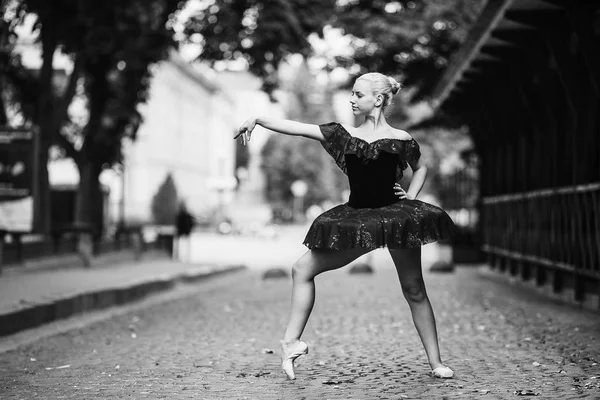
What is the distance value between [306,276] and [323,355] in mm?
1844

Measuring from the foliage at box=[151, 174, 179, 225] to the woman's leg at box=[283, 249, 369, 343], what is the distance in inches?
2228

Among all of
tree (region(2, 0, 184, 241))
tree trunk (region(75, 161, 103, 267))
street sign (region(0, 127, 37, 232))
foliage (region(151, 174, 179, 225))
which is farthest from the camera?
foliage (region(151, 174, 179, 225))

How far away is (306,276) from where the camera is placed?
7340 mm

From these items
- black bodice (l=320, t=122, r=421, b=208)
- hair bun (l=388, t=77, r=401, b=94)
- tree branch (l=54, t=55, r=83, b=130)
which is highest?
tree branch (l=54, t=55, r=83, b=130)

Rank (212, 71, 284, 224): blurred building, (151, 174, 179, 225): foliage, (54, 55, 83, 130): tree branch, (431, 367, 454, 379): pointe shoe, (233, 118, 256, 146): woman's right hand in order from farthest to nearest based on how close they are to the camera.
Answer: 1. (212, 71, 284, 224): blurred building
2. (151, 174, 179, 225): foliage
3. (54, 55, 83, 130): tree branch
4. (431, 367, 454, 379): pointe shoe
5. (233, 118, 256, 146): woman's right hand

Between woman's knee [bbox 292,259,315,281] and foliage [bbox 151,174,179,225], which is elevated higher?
foliage [bbox 151,174,179,225]

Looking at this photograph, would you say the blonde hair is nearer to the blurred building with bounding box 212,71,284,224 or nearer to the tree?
the tree

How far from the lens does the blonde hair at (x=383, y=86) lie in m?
7.29

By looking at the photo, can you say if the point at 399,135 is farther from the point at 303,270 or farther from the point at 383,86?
the point at 303,270

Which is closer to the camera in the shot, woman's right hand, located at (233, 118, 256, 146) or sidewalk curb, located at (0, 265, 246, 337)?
woman's right hand, located at (233, 118, 256, 146)

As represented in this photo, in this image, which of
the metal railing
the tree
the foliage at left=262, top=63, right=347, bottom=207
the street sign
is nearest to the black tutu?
the metal railing

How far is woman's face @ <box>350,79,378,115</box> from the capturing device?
7277 millimetres

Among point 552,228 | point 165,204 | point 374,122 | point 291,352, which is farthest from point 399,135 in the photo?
point 165,204

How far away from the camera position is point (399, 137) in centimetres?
732
